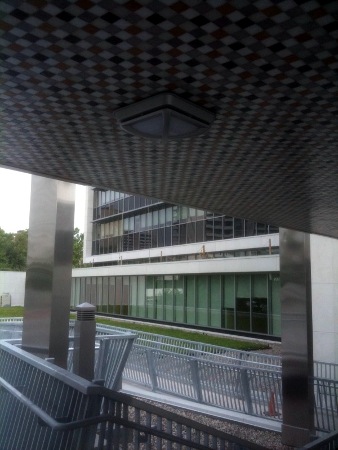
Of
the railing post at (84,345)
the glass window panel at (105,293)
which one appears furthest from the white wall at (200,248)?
the railing post at (84,345)

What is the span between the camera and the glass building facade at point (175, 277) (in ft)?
88.9

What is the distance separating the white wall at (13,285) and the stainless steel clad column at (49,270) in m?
41.6

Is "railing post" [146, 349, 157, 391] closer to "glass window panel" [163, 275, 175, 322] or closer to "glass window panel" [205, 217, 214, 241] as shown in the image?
"glass window panel" [205, 217, 214, 241]

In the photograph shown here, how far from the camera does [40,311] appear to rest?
563 cm

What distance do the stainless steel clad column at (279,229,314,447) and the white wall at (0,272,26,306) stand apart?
39865mm

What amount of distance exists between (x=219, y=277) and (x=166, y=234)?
9.34 m

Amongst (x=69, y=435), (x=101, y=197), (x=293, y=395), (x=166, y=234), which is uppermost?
(x=101, y=197)

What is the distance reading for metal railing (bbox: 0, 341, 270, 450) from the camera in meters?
3.59

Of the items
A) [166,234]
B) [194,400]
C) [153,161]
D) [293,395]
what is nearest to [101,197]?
[166,234]

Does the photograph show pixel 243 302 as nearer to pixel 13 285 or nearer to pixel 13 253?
pixel 13 285

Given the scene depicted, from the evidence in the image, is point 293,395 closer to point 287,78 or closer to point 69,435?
point 69,435

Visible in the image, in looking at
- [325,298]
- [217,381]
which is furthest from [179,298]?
[217,381]

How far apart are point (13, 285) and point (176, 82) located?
46.8 metres

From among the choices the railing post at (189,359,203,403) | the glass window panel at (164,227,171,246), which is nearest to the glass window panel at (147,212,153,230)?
the glass window panel at (164,227,171,246)
